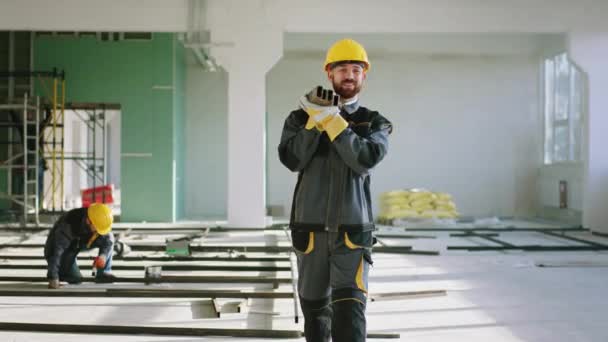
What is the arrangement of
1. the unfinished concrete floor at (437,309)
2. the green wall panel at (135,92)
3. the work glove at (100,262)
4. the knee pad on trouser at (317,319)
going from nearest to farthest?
the knee pad on trouser at (317,319) → the unfinished concrete floor at (437,309) → the work glove at (100,262) → the green wall panel at (135,92)

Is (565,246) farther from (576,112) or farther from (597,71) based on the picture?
(576,112)

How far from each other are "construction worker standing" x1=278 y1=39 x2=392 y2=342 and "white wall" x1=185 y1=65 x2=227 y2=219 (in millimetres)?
15442

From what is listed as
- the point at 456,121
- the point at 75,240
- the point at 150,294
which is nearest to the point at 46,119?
the point at 75,240

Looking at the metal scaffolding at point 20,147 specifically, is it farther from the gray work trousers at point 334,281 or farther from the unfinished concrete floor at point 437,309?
the gray work trousers at point 334,281

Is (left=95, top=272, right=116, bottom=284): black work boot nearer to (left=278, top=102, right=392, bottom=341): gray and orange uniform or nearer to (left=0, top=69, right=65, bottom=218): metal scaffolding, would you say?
(left=278, top=102, right=392, bottom=341): gray and orange uniform

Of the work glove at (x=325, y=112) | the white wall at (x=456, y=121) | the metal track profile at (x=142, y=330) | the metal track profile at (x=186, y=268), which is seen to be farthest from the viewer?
the white wall at (x=456, y=121)

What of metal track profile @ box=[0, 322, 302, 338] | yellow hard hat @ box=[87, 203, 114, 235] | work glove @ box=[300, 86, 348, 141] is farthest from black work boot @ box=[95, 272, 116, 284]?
work glove @ box=[300, 86, 348, 141]

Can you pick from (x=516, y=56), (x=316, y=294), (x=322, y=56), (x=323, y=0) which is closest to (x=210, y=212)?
(x=322, y=56)

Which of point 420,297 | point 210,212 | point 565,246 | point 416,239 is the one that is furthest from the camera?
point 210,212

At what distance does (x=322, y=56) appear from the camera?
18.5m

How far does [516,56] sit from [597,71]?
546 cm

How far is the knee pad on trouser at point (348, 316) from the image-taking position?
9.71 ft

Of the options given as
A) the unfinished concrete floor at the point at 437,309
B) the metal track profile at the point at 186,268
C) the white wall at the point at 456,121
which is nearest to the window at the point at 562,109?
the white wall at the point at 456,121

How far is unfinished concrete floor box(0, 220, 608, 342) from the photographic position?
473cm
